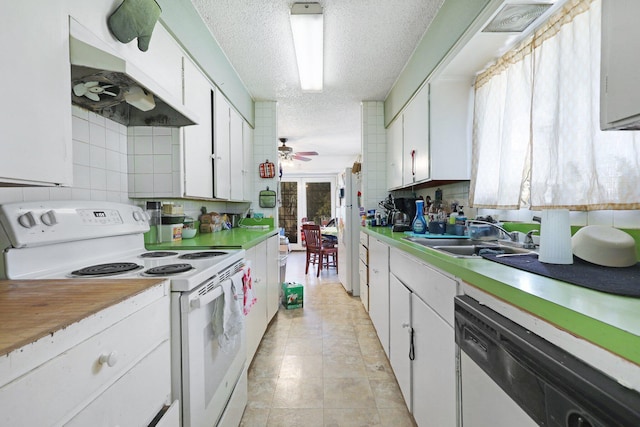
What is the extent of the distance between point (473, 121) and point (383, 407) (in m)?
2.01

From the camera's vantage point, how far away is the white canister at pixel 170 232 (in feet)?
5.87

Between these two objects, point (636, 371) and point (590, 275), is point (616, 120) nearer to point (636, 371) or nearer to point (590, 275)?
point (590, 275)

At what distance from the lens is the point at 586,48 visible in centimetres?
119

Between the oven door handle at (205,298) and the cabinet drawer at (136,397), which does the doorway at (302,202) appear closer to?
the oven door handle at (205,298)

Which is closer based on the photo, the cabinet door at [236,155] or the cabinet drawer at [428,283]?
the cabinet drawer at [428,283]

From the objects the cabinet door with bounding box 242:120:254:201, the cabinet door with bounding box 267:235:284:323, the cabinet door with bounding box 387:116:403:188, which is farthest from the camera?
the cabinet door with bounding box 242:120:254:201

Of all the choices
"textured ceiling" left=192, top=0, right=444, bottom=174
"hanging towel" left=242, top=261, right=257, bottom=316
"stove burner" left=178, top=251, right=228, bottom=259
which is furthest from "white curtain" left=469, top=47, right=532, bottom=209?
"stove burner" left=178, top=251, right=228, bottom=259

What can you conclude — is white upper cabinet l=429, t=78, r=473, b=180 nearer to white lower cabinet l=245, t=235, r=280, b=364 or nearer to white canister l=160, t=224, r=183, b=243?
white lower cabinet l=245, t=235, r=280, b=364

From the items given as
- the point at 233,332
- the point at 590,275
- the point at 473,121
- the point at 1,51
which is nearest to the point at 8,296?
the point at 1,51

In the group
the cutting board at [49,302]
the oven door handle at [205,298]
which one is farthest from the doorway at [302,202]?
the cutting board at [49,302]

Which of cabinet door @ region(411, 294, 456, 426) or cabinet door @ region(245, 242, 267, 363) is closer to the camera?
cabinet door @ region(411, 294, 456, 426)

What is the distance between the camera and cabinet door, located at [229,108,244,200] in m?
2.59

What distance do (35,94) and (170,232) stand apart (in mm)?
1150

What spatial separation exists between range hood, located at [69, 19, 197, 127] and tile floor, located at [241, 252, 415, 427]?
173 centimetres
